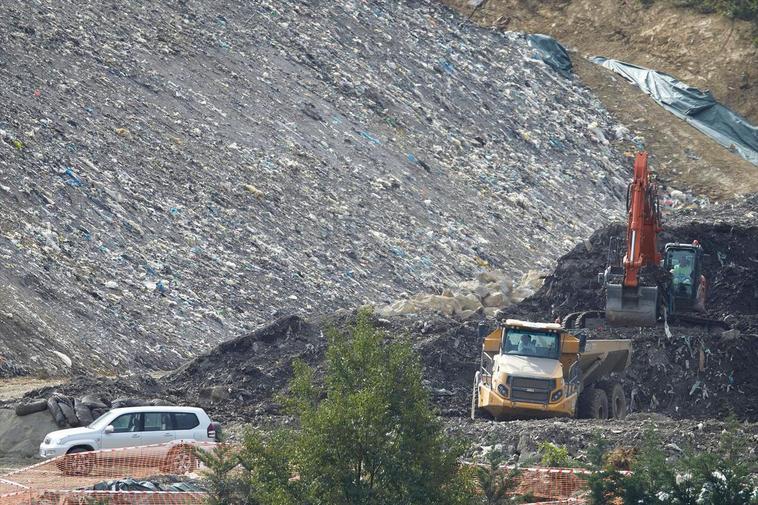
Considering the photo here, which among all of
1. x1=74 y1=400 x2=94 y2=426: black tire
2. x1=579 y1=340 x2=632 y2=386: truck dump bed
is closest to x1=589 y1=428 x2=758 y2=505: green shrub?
x1=579 y1=340 x2=632 y2=386: truck dump bed

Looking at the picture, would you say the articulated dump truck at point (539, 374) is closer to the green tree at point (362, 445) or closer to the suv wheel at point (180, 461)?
the suv wheel at point (180, 461)

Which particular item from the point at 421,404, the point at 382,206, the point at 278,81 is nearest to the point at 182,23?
Answer: the point at 278,81

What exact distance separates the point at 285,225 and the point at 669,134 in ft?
56.9

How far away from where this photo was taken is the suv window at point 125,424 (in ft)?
54.1

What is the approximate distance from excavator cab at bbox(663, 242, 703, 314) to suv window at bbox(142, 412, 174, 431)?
10227 mm

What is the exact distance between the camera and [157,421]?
54.9 feet

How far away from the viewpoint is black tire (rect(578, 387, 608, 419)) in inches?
747

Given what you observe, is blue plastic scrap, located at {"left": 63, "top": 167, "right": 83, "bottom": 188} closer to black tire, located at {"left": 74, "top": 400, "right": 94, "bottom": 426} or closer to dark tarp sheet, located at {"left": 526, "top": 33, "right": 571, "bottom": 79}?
black tire, located at {"left": 74, "top": 400, "right": 94, "bottom": 426}

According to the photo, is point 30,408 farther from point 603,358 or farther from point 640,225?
point 640,225

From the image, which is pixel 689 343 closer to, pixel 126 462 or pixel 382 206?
pixel 126 462

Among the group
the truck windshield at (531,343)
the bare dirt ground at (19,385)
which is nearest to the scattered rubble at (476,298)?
the bare dirt ground at (19,385)

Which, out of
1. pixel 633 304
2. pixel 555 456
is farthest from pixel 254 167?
pixel 555 456

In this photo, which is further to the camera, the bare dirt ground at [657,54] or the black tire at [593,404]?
the bare dirt ground at [657,54]

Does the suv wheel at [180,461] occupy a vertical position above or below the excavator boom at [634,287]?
below
